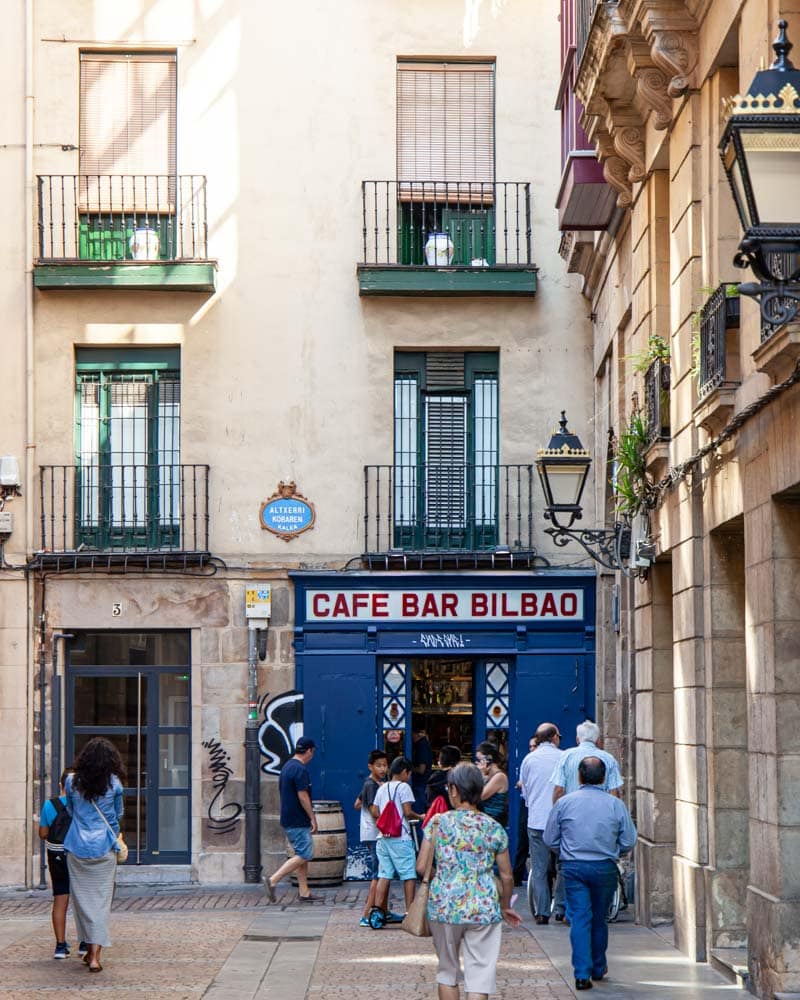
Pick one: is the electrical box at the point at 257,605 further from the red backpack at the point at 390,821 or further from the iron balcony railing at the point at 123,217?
the red backpack at the point at 390,821

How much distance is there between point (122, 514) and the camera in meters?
20.7

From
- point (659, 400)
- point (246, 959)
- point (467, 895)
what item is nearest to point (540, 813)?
point (246, 959)

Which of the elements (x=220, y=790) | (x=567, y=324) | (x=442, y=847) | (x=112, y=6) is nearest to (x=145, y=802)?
(x=220, y=790)

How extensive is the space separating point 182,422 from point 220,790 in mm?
4245

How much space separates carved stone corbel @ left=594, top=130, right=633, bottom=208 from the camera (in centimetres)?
1560

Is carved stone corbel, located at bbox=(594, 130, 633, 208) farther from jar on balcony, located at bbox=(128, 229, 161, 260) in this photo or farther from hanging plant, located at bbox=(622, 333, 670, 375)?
jar on balcony, located at bbox=(128, 229, 161, 260)

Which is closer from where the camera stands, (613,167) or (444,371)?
(613,167)

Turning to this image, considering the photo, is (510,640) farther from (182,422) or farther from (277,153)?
(277,153)

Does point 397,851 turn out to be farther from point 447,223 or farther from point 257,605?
point 447,223

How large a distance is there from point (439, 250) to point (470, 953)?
12.5 meters

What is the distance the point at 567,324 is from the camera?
20.8m

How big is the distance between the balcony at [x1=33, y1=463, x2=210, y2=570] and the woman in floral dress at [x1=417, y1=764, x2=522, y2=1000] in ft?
36.4

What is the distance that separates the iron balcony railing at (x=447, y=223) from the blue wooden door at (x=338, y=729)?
15.8ft

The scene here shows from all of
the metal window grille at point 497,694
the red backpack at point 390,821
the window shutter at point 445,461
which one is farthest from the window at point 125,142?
the red backpack at point 390,821
